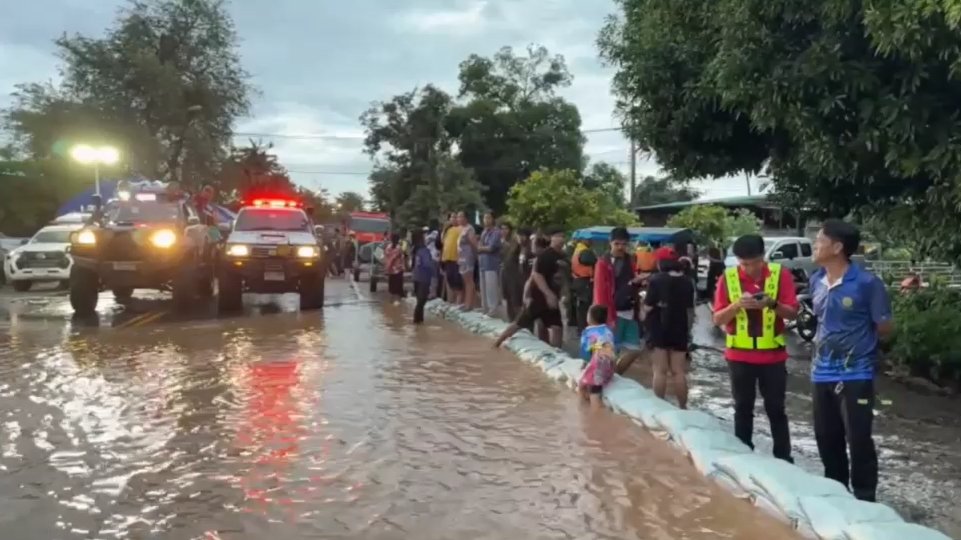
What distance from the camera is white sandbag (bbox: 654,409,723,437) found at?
7113 mm

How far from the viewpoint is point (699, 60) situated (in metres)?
11.1

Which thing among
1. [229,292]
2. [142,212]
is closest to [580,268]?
[229,292]

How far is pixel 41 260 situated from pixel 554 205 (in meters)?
16.3

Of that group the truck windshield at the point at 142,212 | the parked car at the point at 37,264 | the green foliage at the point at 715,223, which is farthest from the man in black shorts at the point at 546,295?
the green foliage at the point at 715,223

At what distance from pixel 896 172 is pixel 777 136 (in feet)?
7.78

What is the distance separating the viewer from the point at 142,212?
58.6 feet

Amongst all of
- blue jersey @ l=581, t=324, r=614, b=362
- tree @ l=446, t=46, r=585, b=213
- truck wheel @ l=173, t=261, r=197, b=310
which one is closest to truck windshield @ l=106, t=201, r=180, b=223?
truck wheel @ l=173, t=261, r=197, b=310

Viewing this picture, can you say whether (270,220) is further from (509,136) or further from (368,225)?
(509,136)

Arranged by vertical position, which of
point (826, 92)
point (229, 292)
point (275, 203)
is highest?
point (826, 92)

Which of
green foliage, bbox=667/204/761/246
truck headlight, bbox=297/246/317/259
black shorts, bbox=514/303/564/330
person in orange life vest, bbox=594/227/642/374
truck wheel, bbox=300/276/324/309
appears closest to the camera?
person in orange life vest, bbox=594/227/642/374

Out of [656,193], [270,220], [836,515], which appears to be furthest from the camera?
[656,193]

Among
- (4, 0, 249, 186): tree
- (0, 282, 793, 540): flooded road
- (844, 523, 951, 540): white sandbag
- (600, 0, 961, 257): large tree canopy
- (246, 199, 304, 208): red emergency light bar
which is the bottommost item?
(0, 282, 793, 540): flooded road

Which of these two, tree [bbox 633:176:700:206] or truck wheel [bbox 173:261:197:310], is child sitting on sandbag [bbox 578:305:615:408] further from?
tree [bbox 633:176:700:206]

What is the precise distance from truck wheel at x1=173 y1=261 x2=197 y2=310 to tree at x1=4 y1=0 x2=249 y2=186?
90.1 feet
